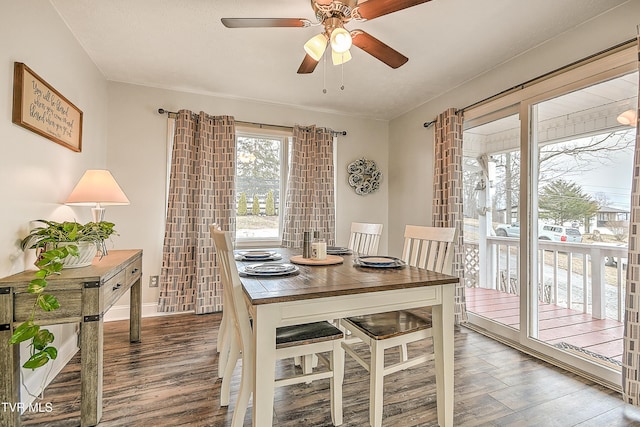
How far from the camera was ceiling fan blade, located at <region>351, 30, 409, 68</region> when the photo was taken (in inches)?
71.0

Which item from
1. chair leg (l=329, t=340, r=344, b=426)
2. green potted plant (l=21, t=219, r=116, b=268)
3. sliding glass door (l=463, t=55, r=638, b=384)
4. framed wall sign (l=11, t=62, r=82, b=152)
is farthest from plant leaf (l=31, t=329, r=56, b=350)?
sliding glass door (l=463, t=55, r=638, b=384)

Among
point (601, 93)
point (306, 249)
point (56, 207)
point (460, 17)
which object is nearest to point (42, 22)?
point (56, 207)

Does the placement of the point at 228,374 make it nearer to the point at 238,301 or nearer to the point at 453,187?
the point at 238,301

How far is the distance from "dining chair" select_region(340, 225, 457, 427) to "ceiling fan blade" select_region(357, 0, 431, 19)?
132cm

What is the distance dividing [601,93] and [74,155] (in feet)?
13.2

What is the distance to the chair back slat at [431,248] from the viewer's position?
1909 mm

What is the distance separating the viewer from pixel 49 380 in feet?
6.41

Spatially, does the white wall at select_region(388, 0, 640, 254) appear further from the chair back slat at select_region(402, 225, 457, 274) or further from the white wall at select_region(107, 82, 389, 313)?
the white wall at select_region(107, 82, 389, 313)

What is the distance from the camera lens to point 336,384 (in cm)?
158

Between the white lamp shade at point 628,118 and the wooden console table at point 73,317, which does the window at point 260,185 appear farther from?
the white lamp shade at point 628,118

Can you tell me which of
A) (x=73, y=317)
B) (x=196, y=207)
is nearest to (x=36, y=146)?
(x=73, y=317)

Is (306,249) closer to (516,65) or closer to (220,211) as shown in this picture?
(220,211)

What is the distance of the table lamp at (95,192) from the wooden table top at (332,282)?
1336mm

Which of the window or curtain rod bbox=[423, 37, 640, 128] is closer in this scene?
curtain rod bbox=[423, 37, 640, 128]
